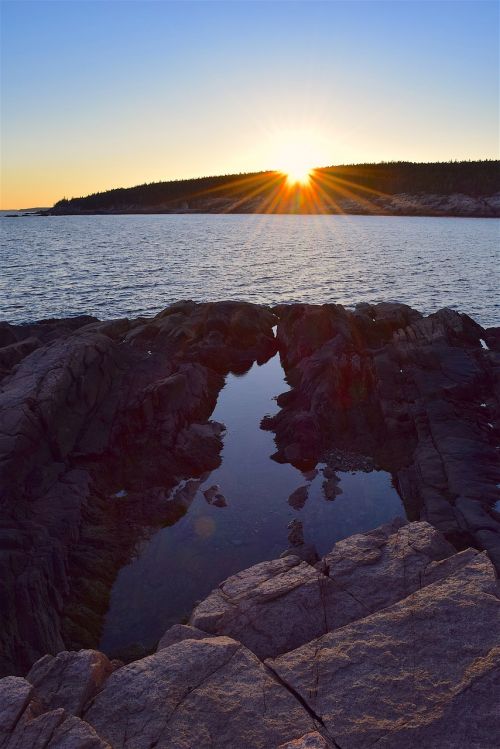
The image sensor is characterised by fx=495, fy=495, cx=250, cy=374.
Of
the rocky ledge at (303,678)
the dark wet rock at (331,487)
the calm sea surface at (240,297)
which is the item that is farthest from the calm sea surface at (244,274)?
the rocky ledge at (303,678)

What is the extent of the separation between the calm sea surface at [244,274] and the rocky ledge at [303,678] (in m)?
42.3

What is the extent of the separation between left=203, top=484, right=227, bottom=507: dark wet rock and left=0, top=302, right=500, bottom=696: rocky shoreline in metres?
0.94

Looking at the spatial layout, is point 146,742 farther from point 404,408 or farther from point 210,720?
point 404,408

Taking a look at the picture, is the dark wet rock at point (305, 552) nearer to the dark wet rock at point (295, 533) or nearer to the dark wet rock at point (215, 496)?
the dark wet rock at point (295, 533)

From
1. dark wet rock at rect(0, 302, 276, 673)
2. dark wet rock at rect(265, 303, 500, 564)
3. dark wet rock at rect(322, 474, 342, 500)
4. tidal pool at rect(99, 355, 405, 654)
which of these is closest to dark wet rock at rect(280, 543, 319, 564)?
A: tidal pool at rect(99, 355, 405, 654)

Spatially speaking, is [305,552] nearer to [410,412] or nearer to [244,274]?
[410,412]

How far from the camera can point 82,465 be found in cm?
2148

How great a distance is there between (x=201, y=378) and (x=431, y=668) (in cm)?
2337

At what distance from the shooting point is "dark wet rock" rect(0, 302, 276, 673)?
1490 centimetres

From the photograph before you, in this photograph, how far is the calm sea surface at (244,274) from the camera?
56.9 metres

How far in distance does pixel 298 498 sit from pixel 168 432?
745cm

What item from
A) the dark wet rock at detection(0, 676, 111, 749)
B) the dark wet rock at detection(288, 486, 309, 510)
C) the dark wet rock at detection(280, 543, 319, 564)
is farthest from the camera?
the dark wet rock at detection(288, 486, 309, 510)

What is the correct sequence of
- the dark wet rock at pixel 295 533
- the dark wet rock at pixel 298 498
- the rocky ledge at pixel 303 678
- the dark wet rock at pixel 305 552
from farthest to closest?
the dark wet rock at pixel 298 498 < the dark wet rock at pixel 295 533 < the dark wet rock at pixel 305 552 < the rocky ledge at pixel 303 678

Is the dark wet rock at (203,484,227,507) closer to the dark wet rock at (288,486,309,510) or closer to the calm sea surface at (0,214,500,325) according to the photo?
the dark wet rock at (288,486,309,510)
